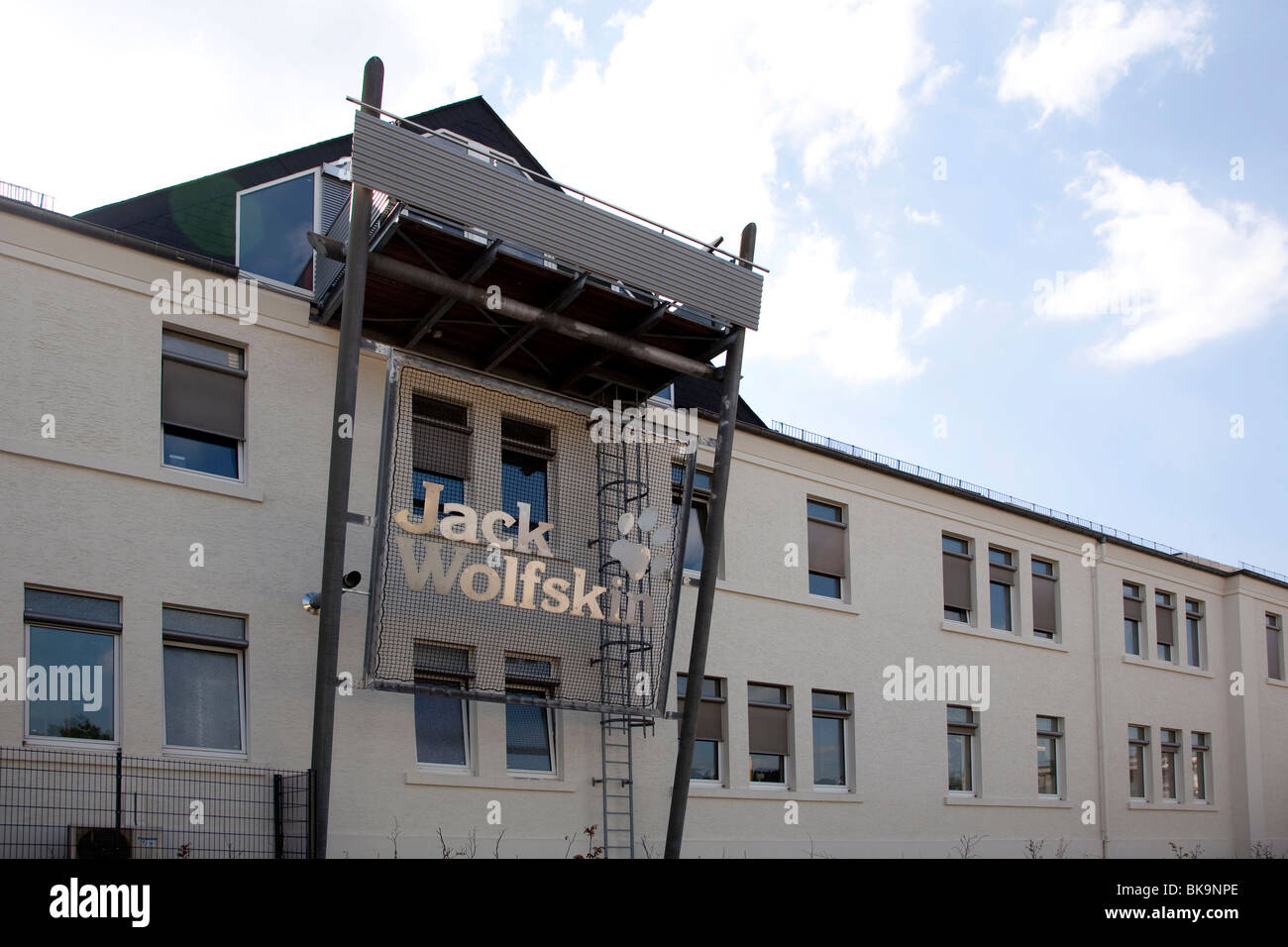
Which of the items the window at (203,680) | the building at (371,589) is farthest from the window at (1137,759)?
the window at (203,680)

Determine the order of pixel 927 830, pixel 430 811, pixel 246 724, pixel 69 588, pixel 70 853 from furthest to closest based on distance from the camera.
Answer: pixel 927 830, pixel 430 811, pixel 246 724, pixel 69 588, pixel 70 853

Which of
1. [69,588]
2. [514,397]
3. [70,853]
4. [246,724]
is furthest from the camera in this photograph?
[514,397]

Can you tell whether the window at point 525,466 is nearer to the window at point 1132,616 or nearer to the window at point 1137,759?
the window at point 1137,759

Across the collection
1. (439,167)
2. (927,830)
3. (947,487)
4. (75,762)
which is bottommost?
(927,830)

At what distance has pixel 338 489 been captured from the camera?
1485cm

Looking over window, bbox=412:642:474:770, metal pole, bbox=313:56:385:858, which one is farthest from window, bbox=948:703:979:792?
metal pole, bbox=313:56:385:858

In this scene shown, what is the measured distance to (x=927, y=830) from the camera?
23.1 m

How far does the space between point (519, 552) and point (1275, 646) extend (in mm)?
24837

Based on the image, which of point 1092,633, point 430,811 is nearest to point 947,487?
point 1092,633

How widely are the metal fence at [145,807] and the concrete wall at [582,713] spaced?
0.39 m

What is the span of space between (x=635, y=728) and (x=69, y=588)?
8204mm

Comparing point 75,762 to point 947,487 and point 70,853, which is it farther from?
point 947,487

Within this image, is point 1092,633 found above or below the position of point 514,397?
below

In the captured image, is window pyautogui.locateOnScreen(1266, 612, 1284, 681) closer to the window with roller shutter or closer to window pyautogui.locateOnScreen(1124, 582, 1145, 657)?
window pyautogui.locateOnScreen(1124, 582, 1145, 657)
